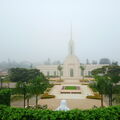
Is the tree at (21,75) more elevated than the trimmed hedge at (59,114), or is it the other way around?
the trimmed hedge at (59,114)

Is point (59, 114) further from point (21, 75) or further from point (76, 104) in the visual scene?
point (21, 75)

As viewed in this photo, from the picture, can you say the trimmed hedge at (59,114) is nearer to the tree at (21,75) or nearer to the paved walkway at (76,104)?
the paved walkway at (76,104)

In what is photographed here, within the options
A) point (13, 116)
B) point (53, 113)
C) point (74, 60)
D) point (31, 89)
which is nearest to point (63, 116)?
point (53, 113)

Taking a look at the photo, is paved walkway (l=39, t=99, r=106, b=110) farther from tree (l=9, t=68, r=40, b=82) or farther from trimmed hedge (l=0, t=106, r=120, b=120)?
tree (l=9, t=68, r=40, b=82)

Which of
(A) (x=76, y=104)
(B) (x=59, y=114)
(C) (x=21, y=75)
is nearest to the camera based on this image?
(B) (x=59, y=114)

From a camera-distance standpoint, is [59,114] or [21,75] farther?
[21,75]

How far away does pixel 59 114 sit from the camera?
383 inches

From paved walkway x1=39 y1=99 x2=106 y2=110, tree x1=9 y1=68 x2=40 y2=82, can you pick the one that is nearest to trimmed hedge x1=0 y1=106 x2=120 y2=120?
paved walkway x1=39 y1=99 x2=106 y2=110

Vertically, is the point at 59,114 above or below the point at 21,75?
above

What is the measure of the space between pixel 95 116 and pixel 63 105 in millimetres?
5399

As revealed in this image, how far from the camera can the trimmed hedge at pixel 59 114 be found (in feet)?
31.5

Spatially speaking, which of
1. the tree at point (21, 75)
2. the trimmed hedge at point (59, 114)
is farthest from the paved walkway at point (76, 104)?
the tree at point (21, 75)

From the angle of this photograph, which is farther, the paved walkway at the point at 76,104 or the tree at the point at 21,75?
the tree at the point at 21,75

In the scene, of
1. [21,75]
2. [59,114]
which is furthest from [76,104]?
[21,75]
